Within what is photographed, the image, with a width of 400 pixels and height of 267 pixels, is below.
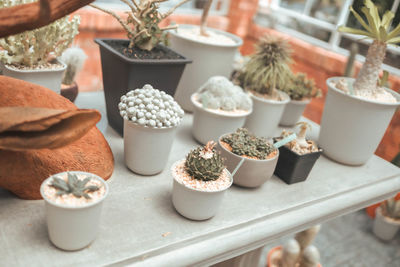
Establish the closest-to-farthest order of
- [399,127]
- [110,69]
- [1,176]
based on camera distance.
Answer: [1,176], [110,69], [399,127]

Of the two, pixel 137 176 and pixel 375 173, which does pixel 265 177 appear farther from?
pixel 375 173

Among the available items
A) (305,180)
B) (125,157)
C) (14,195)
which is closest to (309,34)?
(305,180)

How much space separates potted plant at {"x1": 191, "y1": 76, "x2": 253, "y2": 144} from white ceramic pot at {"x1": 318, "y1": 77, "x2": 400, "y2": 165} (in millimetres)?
288

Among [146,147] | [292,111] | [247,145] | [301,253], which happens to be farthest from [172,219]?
[301,253]

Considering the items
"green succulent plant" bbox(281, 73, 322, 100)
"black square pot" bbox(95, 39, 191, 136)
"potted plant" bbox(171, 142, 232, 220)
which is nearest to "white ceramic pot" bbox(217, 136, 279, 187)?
"potted plant" bbox(171, 142, 232, 220)

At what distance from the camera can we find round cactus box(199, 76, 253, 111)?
114 cm

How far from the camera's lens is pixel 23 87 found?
83cm

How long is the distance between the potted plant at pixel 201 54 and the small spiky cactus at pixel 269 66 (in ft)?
0.30

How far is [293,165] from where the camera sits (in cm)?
104

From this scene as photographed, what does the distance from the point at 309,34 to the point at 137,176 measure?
284cm

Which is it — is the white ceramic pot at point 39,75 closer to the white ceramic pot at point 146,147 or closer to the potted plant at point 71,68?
the potted plant at point 71,68

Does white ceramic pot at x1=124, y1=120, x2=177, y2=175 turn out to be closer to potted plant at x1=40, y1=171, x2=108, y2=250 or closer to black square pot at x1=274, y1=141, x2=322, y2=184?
potted plant at x1=40, y1=171, x2=108, y2=250

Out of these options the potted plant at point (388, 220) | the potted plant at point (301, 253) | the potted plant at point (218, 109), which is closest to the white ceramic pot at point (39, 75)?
the potted plant at point (218, 109)

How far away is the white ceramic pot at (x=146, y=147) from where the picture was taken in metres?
0.90
